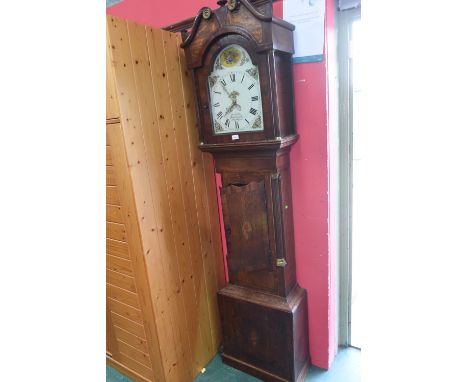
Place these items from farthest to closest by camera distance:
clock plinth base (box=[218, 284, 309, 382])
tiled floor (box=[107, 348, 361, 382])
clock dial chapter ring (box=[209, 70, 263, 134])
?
tiled floor (box=[107, 348, 361, 382]), clock plinth base (box=[218, 284, 309, 382]), clock dial chapter ring (box=[209, 70, 263, 134])

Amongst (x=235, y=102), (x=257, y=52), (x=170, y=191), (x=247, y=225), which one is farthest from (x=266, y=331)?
(x=257, y=52)

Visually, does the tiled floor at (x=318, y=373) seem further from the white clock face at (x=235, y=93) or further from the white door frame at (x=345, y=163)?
the white clock face at (x=235, y=93)

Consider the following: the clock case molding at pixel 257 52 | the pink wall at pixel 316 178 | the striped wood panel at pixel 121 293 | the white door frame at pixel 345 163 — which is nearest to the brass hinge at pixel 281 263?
the pink wall at pixel 316 178

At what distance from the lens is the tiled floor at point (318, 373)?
181cm

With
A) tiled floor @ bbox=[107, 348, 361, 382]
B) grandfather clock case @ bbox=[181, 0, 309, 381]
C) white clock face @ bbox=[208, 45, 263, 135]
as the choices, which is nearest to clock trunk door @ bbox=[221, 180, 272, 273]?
grandfather clock case @ bbox=[181, 0, 309, 381]

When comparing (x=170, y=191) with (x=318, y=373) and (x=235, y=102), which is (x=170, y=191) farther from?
(x=318, y=373)

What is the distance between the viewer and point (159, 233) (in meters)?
1.59

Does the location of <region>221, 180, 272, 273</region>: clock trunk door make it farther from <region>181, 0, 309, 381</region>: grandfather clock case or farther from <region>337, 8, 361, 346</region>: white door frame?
<region>337, 8, 361, 346</region>: white door frame

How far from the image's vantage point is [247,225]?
162cm

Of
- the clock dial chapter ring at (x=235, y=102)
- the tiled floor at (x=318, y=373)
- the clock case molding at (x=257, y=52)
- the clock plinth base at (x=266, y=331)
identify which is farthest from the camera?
the tiled floor at (x=318, y=373)

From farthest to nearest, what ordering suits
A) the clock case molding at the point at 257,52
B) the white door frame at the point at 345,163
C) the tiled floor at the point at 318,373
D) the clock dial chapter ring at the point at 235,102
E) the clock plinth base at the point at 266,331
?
the tiled floor at the point at 318,373 < the clock plinth base at the point at 266,331 < the white door frame at the point at 345,163 < the clock dial chapter ring at the point at 235,102 < the clock case molding at the point at 257,52

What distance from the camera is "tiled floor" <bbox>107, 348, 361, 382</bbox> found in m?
1.81

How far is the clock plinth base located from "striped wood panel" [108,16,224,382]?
0.63ft
